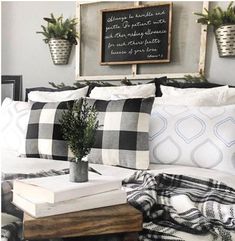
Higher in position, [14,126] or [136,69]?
[136,69]

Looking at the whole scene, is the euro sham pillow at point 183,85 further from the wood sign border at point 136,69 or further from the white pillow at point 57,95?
the white pillow at point 57,95

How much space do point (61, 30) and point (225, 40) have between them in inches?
47.9

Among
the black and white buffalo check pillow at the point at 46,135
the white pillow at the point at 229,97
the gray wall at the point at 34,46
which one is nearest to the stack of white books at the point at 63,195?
the black and white buffalo check pillow at the point at 46,135

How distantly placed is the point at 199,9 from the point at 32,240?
→ 194 centimetres

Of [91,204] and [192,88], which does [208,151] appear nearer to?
[192,88]

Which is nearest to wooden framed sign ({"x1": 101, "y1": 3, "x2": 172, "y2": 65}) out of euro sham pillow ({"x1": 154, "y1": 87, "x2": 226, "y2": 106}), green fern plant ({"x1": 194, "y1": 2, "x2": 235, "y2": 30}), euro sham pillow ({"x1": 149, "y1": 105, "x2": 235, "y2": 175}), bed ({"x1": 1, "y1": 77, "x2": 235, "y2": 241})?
green fern plant ({"x1": 194, "y1": 2, "x2": 235, "y2": 30})

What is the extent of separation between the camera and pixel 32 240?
0.71m

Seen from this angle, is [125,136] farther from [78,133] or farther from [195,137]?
[78,133]

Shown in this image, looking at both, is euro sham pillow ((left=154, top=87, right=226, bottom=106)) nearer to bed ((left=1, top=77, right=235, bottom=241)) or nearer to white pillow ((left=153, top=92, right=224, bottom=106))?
white pillow ((left=153, top=92, right=224, bottom=106))

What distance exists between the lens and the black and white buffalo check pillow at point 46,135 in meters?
1.64

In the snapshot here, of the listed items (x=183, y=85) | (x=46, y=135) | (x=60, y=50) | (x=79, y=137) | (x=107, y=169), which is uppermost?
(x=60, y=50)

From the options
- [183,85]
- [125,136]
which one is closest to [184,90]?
[183,85]

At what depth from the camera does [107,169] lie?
149 cm

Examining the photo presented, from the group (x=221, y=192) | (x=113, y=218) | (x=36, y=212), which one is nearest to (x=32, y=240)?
(x=36, y=212)
